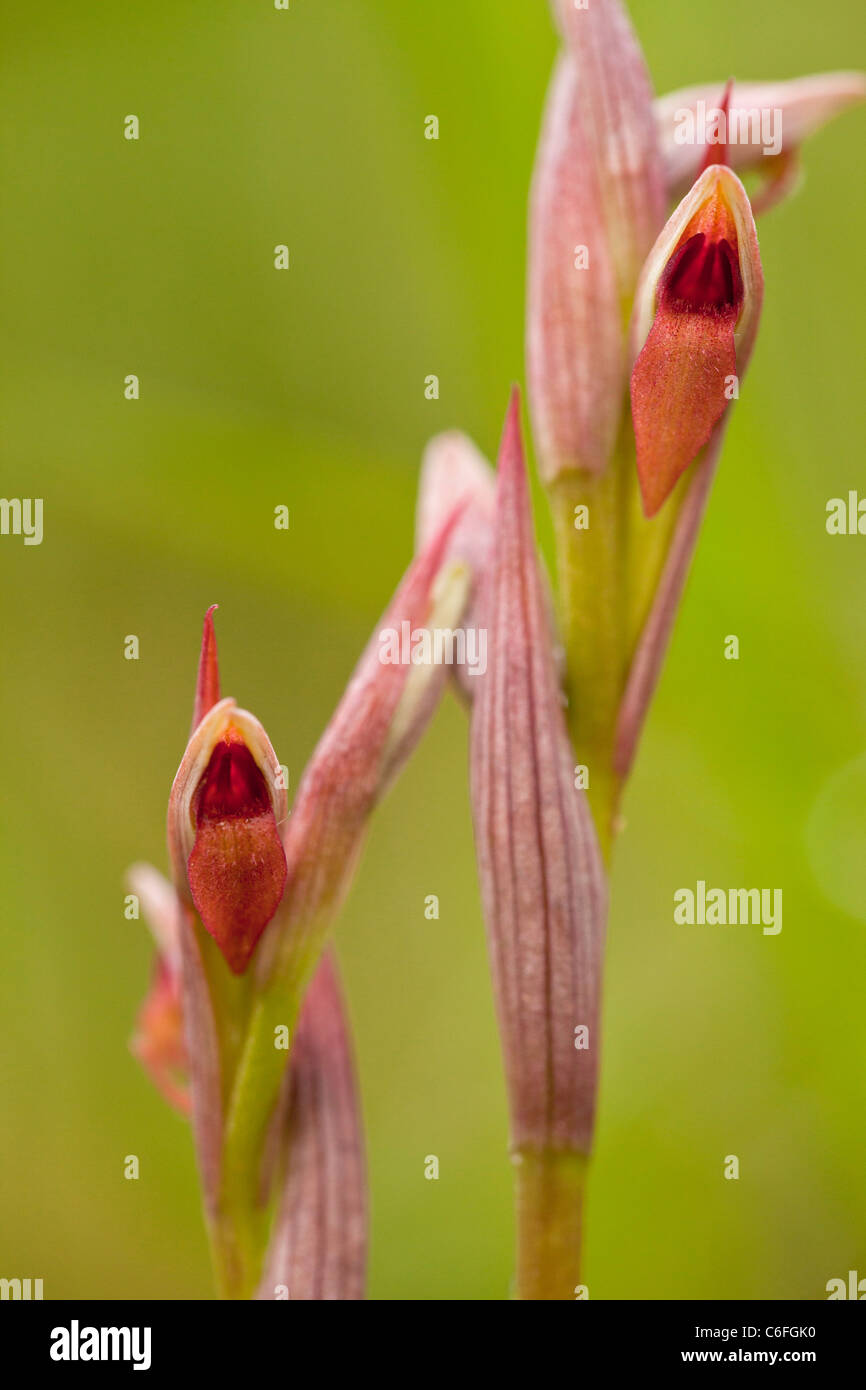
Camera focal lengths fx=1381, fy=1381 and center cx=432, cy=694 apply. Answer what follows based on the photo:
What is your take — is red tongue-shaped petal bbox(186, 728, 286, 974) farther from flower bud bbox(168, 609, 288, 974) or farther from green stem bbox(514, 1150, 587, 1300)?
green stem bbox(514, 1150, 587, 1300)

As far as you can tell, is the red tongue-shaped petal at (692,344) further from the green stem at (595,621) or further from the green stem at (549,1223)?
the green stem at (549,1223)

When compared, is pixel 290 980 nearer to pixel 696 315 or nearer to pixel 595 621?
pixel 595 621

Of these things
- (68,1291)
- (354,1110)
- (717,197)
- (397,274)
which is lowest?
(68,1291)

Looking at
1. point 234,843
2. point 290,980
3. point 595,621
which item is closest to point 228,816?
point 234,843

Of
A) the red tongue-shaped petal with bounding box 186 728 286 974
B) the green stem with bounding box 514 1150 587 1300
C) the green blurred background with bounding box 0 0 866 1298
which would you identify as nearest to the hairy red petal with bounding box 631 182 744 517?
the red tongue-shaped petal with bounding box 186 728 286 974

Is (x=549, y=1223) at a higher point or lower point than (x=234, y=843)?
lower

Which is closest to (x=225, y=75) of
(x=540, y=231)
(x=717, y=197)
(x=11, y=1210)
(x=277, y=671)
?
(x=277, y=671)

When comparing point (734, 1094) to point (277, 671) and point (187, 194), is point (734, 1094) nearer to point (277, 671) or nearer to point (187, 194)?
point (277, 671)
